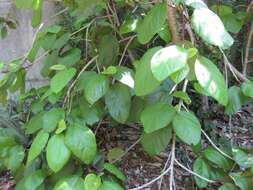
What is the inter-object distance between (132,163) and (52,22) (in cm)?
134

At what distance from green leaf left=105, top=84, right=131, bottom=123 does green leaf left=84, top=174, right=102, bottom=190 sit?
25 centimetres

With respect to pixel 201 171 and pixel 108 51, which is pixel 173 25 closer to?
pixel 108 51

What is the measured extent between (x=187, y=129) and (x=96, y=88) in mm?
358

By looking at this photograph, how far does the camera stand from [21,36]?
315cm

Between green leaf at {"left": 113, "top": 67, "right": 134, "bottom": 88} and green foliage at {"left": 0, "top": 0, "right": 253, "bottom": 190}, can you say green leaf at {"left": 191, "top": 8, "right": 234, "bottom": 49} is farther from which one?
green leaf at {"left": 113, "top": 67, "right": 134, "bottom": 88}

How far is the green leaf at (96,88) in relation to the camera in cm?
156

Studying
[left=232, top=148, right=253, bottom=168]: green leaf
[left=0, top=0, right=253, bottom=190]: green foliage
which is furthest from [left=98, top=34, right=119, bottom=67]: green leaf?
[left=232, top=148, right=253, bottom=168]: green leaf

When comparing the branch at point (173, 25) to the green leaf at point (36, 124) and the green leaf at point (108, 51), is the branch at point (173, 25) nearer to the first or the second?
the green leaf at point (108, 51)

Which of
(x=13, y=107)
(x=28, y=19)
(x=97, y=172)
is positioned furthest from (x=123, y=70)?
(x=28, y=19)

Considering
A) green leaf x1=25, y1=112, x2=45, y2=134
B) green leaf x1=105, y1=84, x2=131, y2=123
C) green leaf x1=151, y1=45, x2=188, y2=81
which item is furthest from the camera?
green leaf x1=25, y1=112, x2=45, y2=134

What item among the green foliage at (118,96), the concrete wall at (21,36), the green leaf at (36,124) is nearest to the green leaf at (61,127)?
the green foliage at (118,96)

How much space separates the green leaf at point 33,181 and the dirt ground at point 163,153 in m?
0.41

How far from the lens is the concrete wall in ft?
10.0

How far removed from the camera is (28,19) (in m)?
3.10
